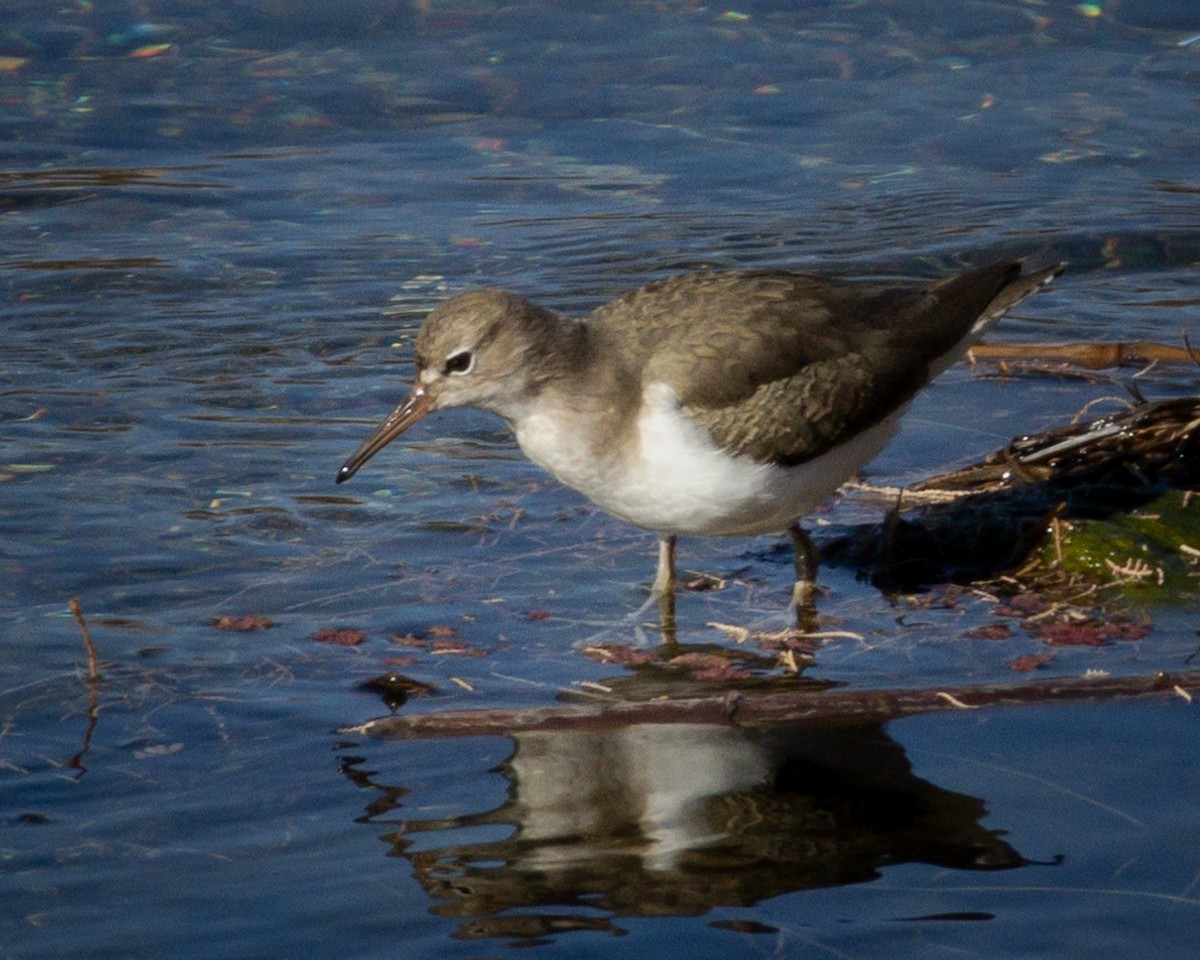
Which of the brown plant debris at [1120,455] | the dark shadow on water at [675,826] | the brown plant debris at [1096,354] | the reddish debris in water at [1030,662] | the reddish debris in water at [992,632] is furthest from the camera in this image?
the brown plant debris at [1096,354]

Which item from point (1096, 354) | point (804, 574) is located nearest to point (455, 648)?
point (804, 574)

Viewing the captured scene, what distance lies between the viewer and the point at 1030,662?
5102 millimetres

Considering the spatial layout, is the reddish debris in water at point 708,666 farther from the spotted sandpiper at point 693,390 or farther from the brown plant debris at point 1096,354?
the brown plant debris at point 1096,354

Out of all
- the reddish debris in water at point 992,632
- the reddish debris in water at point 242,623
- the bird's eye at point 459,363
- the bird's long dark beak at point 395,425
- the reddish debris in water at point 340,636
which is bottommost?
the reddish debris in water at point 992,632

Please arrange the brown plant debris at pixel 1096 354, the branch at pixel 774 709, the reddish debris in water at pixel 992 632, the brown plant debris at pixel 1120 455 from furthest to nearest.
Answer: the brown plant debris at pixel 1096 354 → the brown plant debris at pixel 1120 455 → the reddish debris in water at pixel 992 632 → the branch at pixel 774 709

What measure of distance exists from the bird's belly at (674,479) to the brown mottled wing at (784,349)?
64mm

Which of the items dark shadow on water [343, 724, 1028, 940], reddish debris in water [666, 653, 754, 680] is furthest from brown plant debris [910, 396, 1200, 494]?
dark shadow on water [343, 724, 1028, 940]

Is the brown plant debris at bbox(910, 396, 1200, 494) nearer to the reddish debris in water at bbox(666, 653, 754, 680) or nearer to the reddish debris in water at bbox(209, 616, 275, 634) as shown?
the reddish debris in water at bbox(666, 653, 754, 680)

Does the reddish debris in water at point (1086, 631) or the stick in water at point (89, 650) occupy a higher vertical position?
the stick in water at point (89, 650)

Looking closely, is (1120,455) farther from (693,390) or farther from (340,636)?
(340,636)

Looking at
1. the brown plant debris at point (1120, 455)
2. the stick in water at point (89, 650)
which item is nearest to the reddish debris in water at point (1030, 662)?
the brown plant debris at point (1120, 455)

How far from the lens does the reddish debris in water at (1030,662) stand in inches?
200

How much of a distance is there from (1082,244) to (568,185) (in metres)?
3.05

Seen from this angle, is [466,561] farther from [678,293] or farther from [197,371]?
[197,371]
